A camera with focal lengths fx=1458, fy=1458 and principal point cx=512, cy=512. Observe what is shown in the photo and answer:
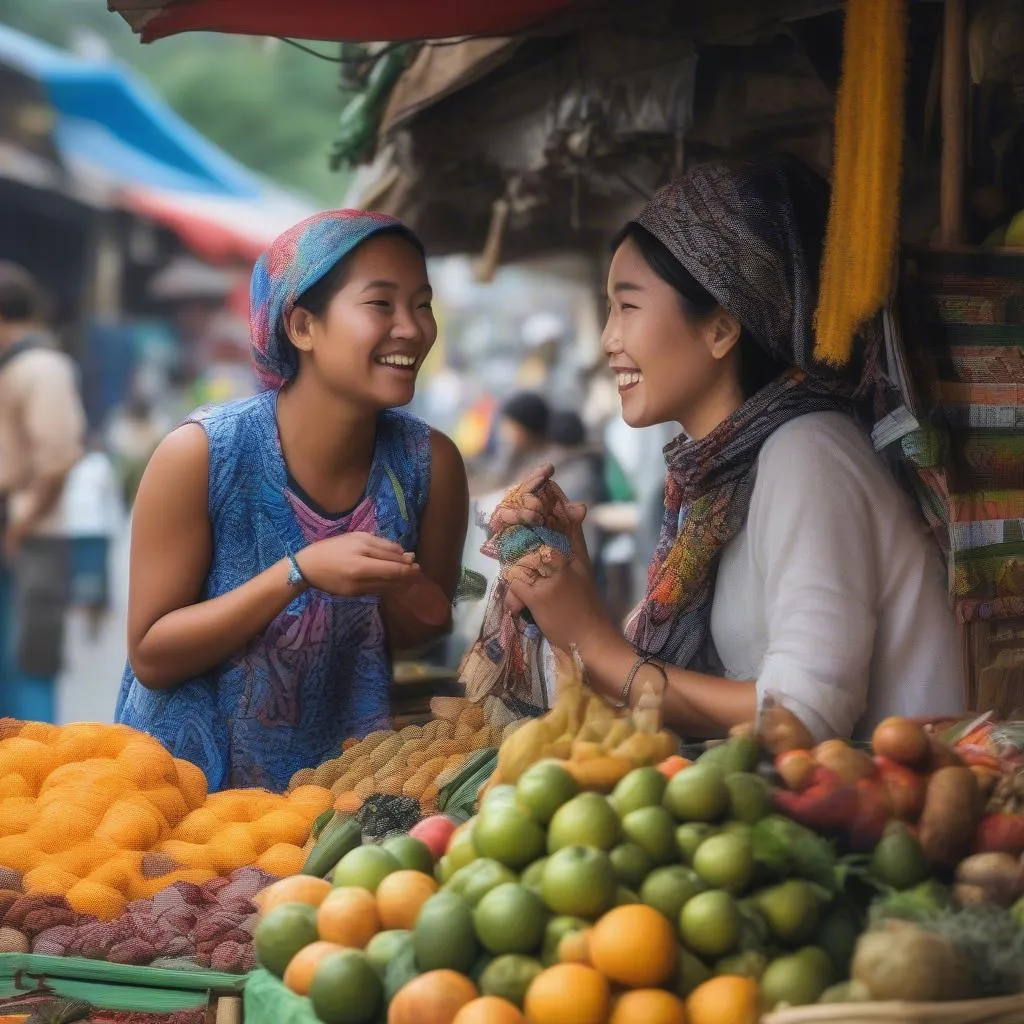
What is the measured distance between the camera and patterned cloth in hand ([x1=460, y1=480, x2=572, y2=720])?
2.85m

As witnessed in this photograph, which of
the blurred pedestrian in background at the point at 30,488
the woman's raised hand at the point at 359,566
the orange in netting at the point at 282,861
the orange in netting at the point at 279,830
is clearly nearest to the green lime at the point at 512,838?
the orange in netting at the point at 282,861

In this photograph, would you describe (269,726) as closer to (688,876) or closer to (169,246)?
(688,876)

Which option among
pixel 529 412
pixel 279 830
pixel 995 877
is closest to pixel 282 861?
pixel 279 830

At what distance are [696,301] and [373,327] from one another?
2.66 ft

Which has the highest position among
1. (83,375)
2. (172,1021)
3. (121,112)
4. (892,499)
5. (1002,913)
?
(121,112)

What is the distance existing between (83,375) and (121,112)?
115 inches

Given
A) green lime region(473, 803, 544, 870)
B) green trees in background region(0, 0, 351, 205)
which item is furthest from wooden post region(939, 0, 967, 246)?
green trees in background region(0, 0, 351, 205)

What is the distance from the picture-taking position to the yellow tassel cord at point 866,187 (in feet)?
8.61

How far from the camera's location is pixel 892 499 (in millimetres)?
2676

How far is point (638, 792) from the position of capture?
77.5 inches

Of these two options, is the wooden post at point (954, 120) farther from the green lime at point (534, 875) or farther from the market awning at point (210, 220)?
the market awning at point (210, 220)

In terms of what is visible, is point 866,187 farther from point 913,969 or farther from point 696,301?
point 913,969

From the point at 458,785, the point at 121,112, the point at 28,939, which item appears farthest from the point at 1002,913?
the point at 121,112

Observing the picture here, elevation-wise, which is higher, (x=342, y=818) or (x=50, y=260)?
(x=50, y=260)
